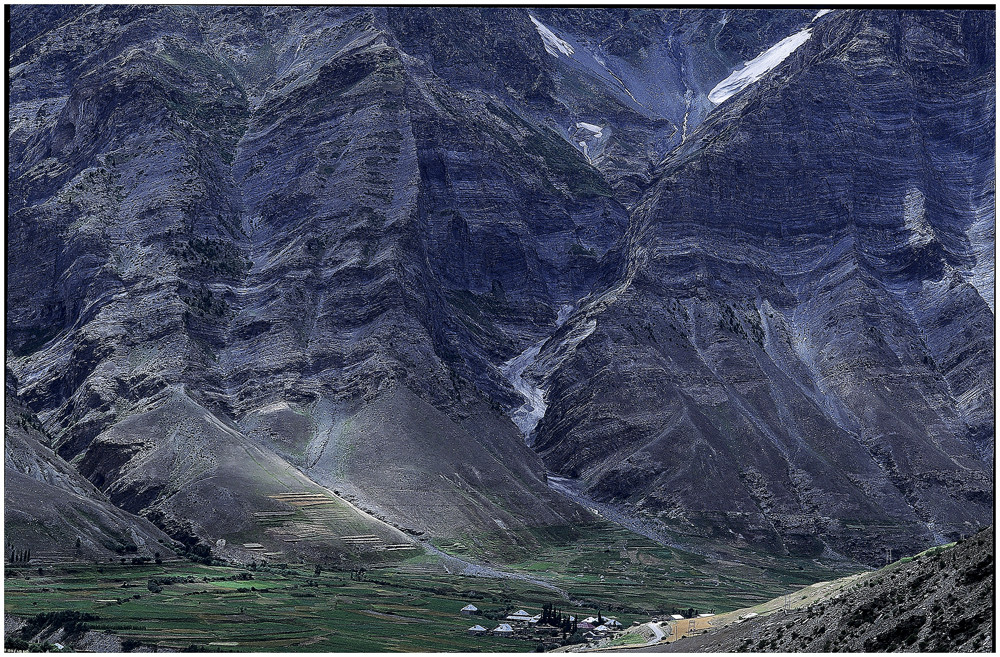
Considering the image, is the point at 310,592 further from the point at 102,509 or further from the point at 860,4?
the point at 860,4

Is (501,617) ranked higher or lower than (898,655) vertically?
higher

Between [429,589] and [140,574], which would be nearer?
[140,574]

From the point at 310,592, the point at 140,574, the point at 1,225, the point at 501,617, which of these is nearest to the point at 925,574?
the point at 1,225

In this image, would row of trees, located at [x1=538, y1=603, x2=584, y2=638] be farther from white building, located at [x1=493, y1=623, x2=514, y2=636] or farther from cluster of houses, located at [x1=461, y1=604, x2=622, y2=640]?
white building, located at [x1=493, y1=623, x2=514, y2=636]

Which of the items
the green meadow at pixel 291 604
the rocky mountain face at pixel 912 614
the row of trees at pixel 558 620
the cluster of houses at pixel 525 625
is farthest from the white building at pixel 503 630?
the rocky mountain face at pixel 912 614

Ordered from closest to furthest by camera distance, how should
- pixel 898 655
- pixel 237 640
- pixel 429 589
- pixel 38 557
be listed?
pixel 898 655, pixel 237 640, pixel 38 557, pixel 429 589

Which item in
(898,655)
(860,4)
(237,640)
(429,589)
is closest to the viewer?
(898,655)

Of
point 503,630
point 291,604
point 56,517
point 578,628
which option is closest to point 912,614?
point 503,630

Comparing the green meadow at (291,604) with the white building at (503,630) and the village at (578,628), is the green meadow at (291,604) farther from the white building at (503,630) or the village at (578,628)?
the white building at (503,630)

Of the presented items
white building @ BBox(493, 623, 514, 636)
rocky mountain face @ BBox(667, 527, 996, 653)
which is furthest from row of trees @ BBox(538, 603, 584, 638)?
rocky mountain face @ BBox(667, 527, 996, 653)
